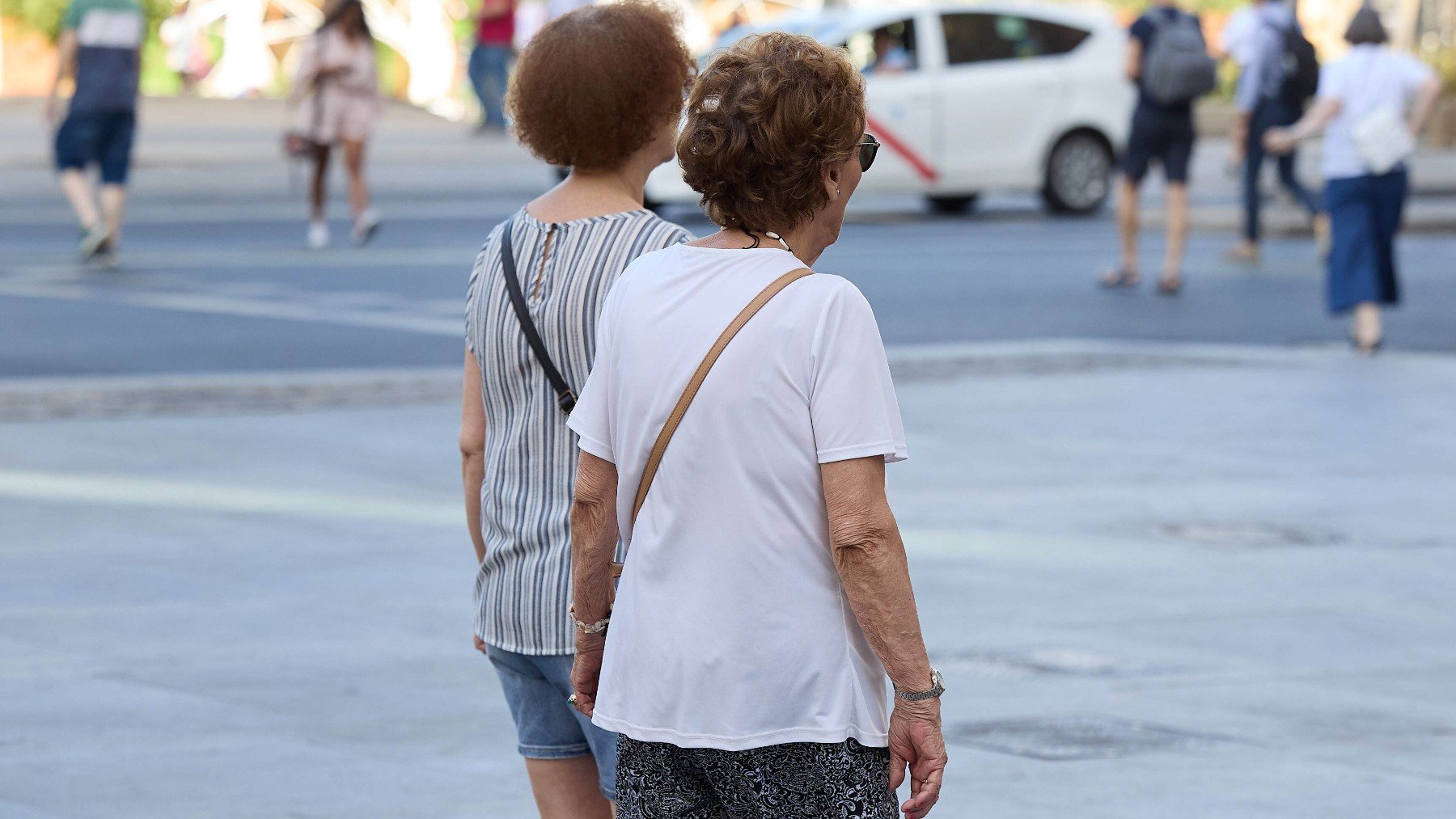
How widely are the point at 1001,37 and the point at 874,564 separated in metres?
19.3

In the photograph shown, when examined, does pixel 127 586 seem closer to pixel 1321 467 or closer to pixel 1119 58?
pixel 1321 467

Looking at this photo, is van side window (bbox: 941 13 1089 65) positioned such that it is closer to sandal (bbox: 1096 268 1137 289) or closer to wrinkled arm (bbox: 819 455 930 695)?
sandal (bbox: 1096 268 1137 289)

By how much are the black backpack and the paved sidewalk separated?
767cm

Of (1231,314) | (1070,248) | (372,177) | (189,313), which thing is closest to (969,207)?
(1070,248)

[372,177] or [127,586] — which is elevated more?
[127,586]

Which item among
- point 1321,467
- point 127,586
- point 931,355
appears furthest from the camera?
point 931,355

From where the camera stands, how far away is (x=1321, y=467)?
864 centimetres

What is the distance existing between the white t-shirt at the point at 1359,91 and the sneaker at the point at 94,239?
795 cm

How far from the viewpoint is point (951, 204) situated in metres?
22.4

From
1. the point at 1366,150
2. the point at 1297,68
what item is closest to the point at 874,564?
the point at 1366,150

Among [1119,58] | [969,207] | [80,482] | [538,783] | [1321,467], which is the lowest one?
[969,207]

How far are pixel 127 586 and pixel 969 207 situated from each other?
56.1 ft

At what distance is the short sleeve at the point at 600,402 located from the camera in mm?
2789

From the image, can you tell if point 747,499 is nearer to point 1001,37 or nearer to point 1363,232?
point 1363,232
